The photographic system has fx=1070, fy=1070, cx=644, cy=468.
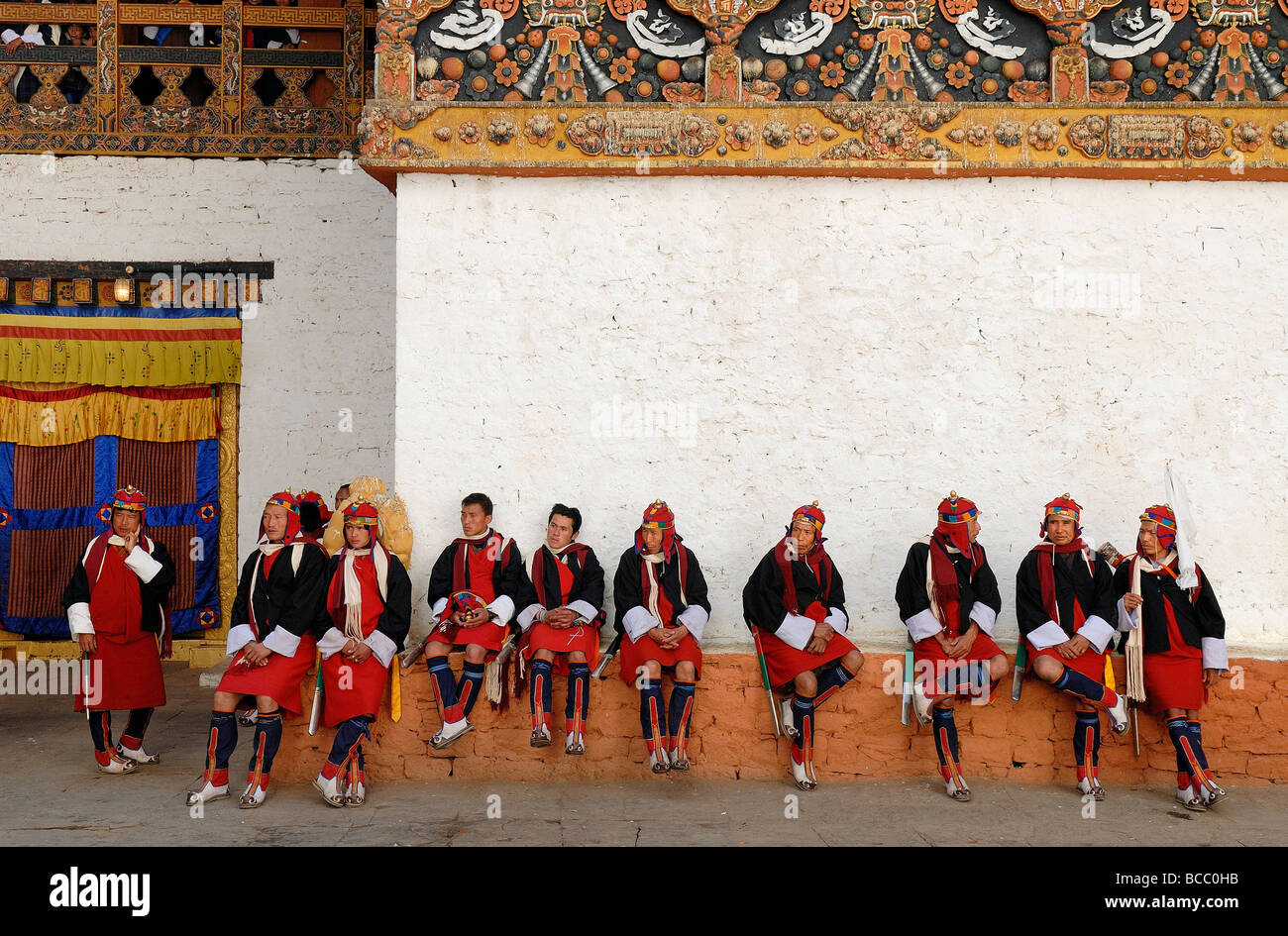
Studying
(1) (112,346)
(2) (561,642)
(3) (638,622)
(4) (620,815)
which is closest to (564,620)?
(2) (561,642)

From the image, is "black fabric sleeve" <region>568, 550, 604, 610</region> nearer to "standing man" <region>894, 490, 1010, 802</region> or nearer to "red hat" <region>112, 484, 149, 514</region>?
"standing man" <region>894, 490, 1010, 802</region>

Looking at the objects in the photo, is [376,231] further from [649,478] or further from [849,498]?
[849,498]

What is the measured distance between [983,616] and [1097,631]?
562 millimetres

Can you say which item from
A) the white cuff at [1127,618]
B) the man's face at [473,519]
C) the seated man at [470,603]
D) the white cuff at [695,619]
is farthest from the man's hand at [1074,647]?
the man's face at [473,519]

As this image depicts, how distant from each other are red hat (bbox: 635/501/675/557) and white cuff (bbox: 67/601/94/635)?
3.10 meters

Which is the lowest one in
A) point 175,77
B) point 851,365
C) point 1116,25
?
point 851,365

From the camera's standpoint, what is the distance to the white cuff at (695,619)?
5574 mm

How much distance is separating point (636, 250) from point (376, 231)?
10.3 ft

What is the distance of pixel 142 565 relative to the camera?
241 inches

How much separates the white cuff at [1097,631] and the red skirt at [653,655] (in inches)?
77.4

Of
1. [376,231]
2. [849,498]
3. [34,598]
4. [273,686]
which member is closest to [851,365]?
[849,498]

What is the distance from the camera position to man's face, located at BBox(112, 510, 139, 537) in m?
6.14

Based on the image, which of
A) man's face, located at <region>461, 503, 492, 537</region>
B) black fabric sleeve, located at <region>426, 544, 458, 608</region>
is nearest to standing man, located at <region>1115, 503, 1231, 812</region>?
man's face, located at <region>461, 503, 492, 537</region>

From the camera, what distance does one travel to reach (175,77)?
8.25 meters
